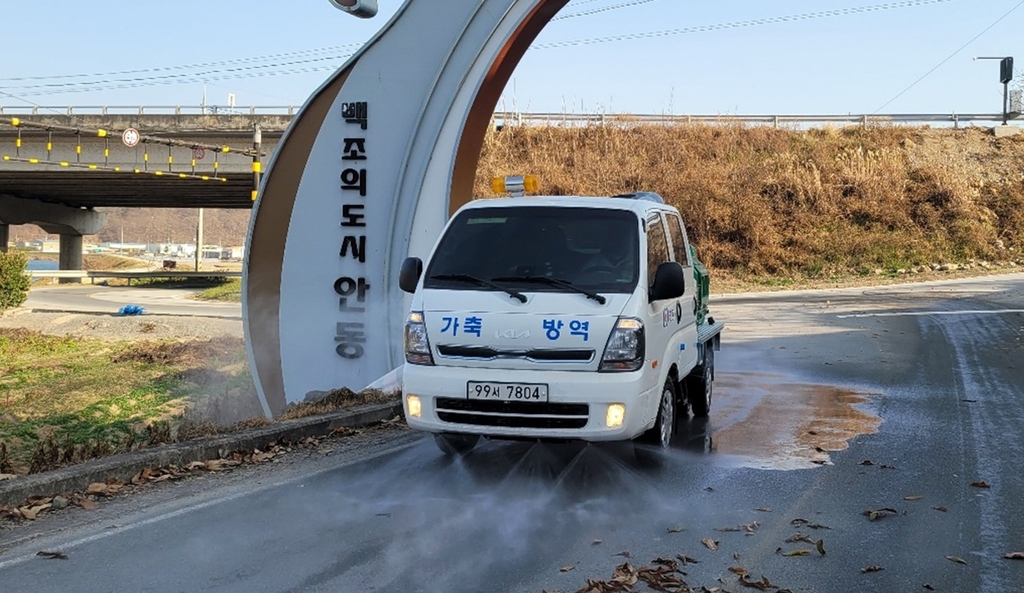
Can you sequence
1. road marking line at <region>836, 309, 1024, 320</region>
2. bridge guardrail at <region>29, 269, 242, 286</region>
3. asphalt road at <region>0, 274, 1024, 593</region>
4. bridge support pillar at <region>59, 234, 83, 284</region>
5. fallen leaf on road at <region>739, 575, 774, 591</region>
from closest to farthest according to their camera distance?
1. fallen leaf on road at <region>739, 575, 774, 591</region>
2. asphalt road at <region>0, 274, 1024, 593</region>
3. road marking line at <region>836, 309, 1024, 320</region>
4. bridge guardrail at <region>29, 269, 242, 286</region>
5. bridge support pillar at <region>59, 234, 83, 284</region>

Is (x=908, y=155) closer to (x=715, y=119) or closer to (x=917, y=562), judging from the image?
(x=715, y=119)

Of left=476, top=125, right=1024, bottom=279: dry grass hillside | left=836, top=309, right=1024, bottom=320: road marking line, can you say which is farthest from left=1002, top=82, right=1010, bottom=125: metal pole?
left=836, top=309, right=1024, bottom=320: road marking line

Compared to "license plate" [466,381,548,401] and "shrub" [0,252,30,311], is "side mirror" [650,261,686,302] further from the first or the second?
"shrub" [0,252,30,311]

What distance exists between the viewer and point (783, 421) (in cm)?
995

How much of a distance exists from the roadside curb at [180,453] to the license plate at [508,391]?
221 centimetres

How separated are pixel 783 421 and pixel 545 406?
3905 millimetres

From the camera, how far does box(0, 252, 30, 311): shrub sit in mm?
30233

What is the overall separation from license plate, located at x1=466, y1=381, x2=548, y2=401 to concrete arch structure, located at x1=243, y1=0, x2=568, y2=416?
500 cm

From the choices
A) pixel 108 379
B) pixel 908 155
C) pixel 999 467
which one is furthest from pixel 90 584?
pixel 908 155

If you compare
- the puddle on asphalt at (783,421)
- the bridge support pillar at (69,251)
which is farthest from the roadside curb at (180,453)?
the bridge support pillar at (69,251)

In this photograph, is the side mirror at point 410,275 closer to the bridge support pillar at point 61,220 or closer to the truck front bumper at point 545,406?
the truck front bumper at point 545,406

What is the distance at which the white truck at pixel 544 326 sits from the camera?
22.7ft

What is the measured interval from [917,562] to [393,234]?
309 inches

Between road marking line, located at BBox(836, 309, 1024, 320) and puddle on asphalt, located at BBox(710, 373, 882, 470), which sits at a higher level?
road marking line, located at BBox(836, 309, 1024, 320)
